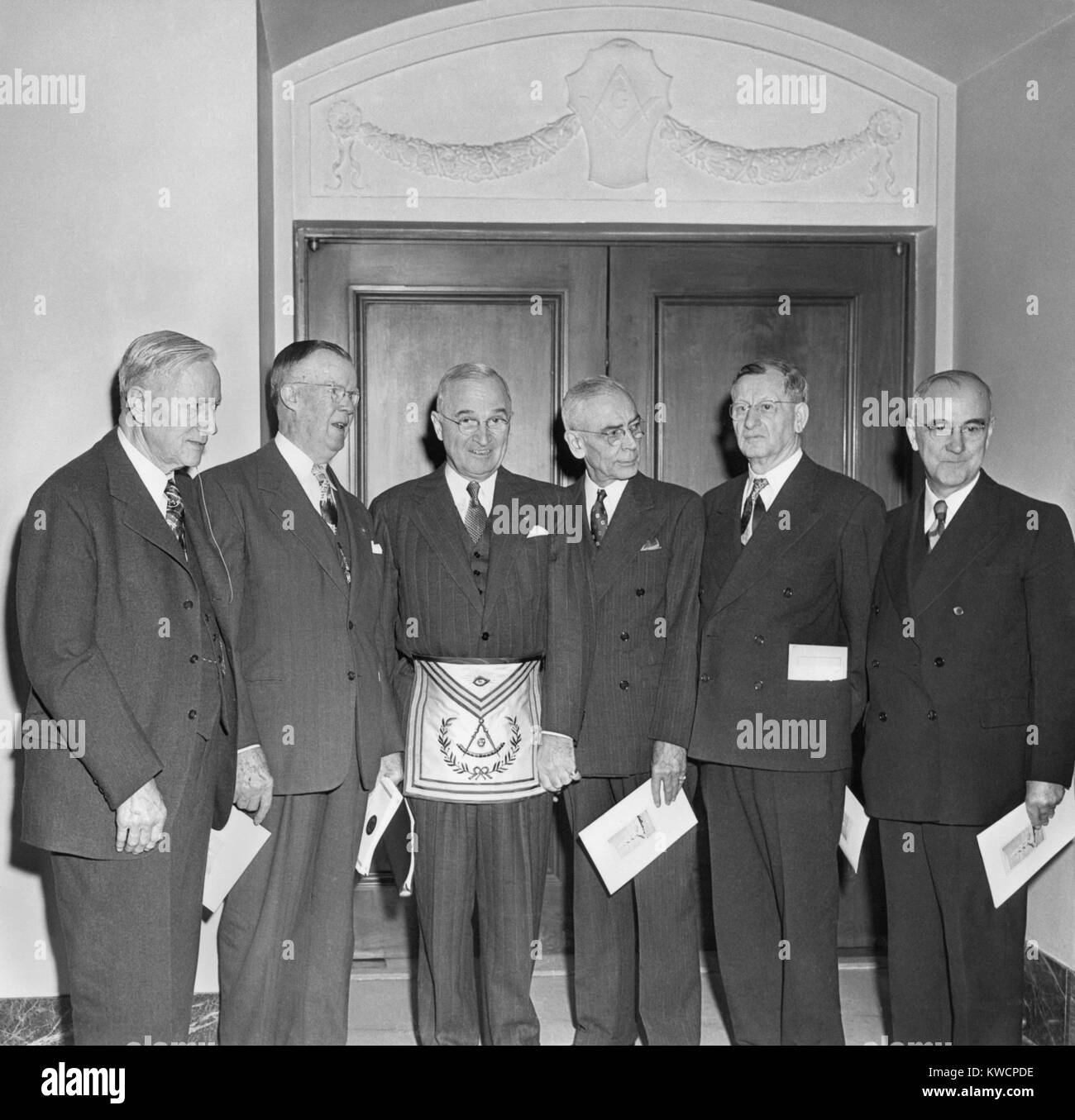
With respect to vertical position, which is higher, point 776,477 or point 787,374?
point 787,374

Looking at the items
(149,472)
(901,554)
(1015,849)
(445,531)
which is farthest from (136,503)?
(1015,849)

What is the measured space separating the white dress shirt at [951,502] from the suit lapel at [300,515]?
1421 mm

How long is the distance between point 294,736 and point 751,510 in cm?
124

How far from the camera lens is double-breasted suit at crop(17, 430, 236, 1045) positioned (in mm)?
2449

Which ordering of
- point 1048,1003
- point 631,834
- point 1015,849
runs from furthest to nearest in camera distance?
point 1048,1003 < point 631,834 < point 1015,849

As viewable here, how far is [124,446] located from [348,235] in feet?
5.19

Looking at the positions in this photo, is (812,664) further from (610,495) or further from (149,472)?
(149,472)

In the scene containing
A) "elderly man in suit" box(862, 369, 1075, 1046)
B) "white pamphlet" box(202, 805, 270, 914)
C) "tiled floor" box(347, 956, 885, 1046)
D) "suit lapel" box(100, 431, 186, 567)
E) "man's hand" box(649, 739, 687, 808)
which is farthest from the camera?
"tiled floor" box(347, 956, 885, 1046)

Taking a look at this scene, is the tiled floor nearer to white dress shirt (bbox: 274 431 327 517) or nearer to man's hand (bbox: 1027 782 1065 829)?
man's hand (bbox: 1027 782 1065 829)

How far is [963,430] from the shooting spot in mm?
2994

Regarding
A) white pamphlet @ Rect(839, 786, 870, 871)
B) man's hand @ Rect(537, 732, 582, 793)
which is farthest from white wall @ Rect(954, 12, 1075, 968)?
man's hand @ Rect(537, 732, 582, 793)

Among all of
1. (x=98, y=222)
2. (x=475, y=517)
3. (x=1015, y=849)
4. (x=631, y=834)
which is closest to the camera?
(x=1015, y=849)

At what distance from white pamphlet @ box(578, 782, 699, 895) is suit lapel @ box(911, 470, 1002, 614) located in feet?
2.54

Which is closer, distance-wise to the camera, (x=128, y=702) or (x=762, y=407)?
(x=128, y=702)
